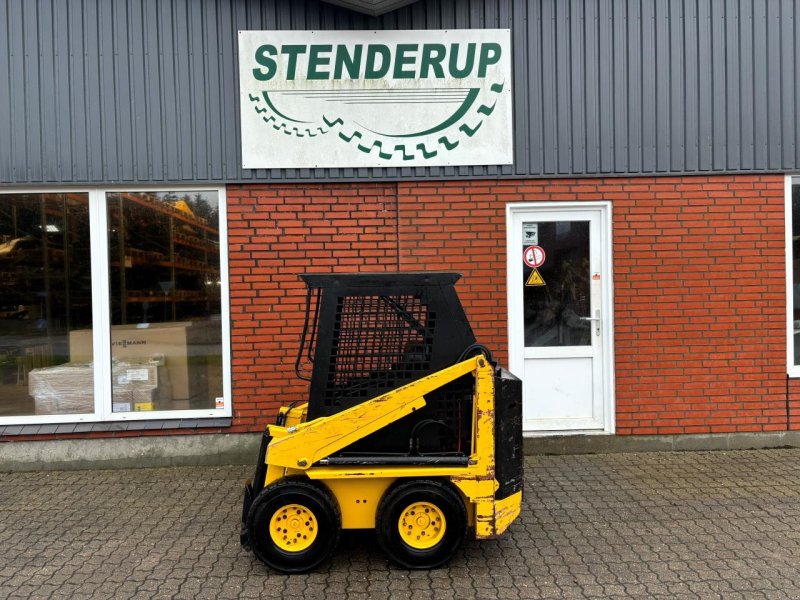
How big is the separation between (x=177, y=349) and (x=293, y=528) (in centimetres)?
291

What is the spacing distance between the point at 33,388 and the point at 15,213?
5.41 ft

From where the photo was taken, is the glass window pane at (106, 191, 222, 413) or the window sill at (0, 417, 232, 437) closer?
the window sill at (0, 417, 232, 437)

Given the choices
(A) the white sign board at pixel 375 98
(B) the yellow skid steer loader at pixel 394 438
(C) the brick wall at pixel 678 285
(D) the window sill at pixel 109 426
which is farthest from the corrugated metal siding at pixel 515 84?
(B) the yellow skid steer loader at pixel 394 438

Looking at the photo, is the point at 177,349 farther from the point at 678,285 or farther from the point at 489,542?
the point at 678,285

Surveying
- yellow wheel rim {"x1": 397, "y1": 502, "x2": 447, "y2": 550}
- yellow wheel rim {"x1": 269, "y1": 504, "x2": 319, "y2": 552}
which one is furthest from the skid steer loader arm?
yellow wheel rim {"x1": 397, "y1": 502, "x2": 447, "y2": 550}

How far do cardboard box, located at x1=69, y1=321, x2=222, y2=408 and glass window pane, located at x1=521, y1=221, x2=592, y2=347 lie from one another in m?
3.00

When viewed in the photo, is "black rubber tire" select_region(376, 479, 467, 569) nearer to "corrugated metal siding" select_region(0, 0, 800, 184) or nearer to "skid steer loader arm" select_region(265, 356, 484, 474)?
"skid steer loader arm" select_region(265, 356, 484, 474)

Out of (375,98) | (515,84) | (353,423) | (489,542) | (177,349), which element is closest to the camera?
(353,423)

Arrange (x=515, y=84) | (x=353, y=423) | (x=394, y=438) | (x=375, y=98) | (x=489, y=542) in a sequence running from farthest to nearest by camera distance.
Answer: (x=515, y=84)
(x=375, y=98)
(x=489, y=542)
(x=394, y=438)
(x=353, y=423)

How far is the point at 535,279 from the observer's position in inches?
243

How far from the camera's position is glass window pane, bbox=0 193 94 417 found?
6.00 meters

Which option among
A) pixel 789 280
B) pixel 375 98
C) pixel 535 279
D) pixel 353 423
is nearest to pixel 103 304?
pixel 375 98

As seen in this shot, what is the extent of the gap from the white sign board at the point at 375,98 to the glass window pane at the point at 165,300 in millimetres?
853

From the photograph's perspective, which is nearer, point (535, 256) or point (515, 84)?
point (515, 84)
